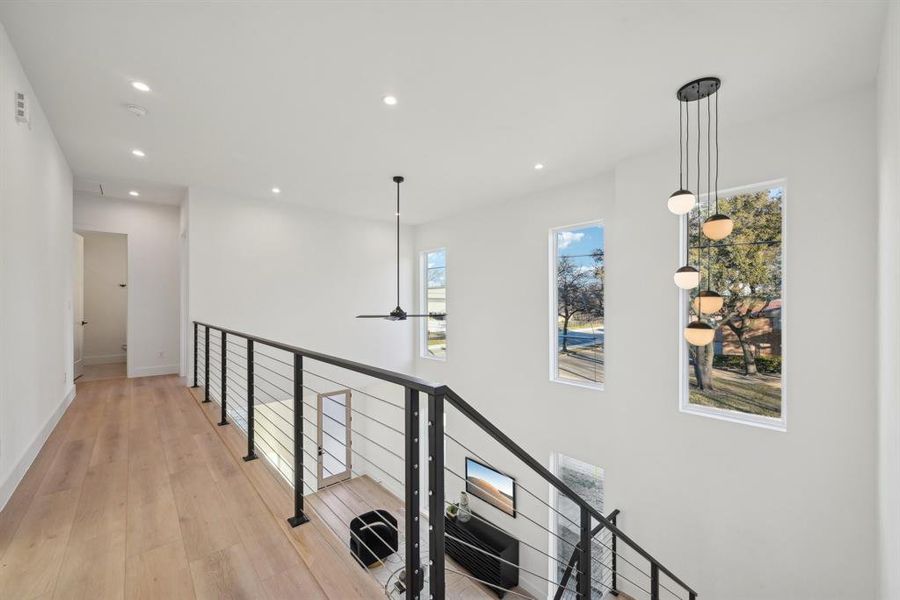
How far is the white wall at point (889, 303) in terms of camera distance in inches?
75.5

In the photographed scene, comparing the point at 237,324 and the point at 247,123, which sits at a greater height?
the point at 247,123

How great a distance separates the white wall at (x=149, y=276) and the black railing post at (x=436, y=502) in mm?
6307

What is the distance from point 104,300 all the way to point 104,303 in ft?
0.18

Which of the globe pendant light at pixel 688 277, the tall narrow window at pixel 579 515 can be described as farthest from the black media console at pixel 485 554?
the globe pendant light at pixel 688 277

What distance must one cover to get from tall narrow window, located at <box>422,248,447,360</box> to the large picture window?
13.4 ft

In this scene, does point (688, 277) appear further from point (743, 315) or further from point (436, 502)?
point (436, 502)

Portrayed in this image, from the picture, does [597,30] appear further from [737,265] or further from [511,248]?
[511,248]

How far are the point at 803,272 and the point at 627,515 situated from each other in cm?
274

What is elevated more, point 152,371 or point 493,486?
point 152,371

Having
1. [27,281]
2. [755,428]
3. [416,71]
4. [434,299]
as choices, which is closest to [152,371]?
[27,281]

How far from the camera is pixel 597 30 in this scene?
216 centimetres

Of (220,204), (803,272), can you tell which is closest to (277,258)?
(220,204)

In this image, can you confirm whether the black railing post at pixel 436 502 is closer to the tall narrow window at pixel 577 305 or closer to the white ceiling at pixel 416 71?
the white ceiling at pixel 416 71

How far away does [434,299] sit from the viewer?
23.9 feet
